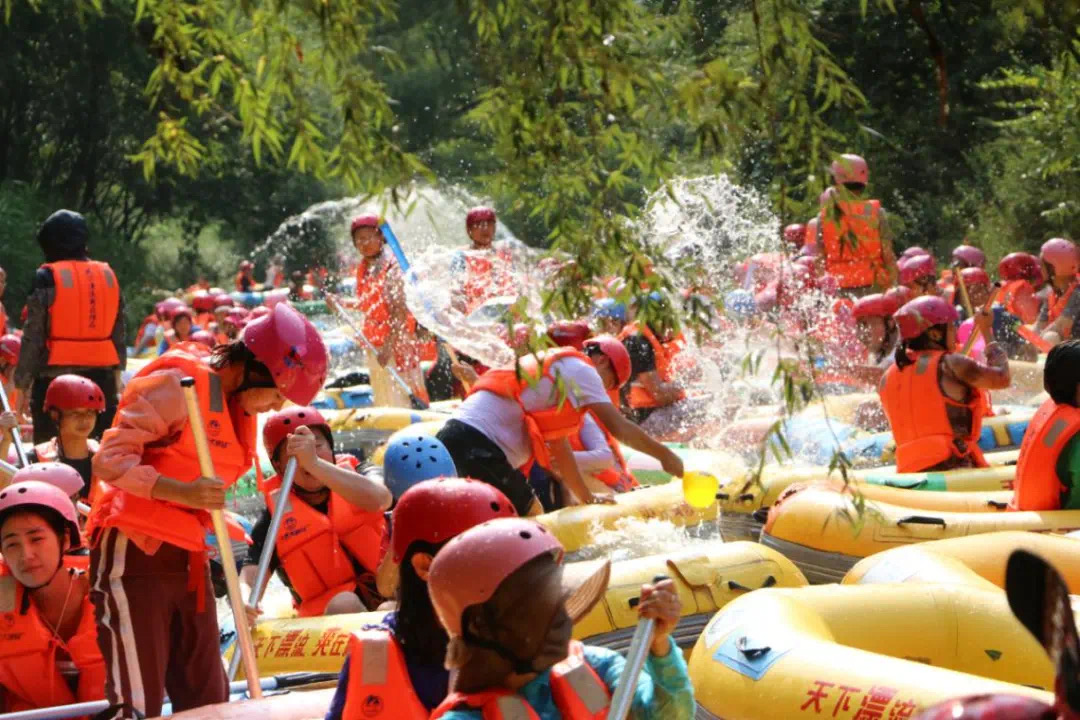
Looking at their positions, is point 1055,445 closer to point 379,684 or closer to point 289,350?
point 289,350

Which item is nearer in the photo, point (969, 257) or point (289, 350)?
point (289, 350)

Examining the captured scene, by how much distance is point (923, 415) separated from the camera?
8.61m

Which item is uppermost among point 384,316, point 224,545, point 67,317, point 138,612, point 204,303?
point 224,545

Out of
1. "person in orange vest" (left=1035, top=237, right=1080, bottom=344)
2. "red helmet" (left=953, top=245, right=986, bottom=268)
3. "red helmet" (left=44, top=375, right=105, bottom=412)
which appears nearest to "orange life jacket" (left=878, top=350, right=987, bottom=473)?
"person in orange vest" (left=1035, top=237, right=1080, bottom=344)

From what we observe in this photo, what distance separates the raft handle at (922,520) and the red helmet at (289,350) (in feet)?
11.7

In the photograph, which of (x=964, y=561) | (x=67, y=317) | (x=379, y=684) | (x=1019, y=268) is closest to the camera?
(x=379, y=684)

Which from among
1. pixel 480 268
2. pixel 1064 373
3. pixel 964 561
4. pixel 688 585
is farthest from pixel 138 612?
pixel 480 268

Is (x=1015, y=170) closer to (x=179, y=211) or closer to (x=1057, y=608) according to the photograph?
(x=1057, y=608)

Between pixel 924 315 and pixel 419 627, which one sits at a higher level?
pixel 419 627

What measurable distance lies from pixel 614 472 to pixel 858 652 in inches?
174

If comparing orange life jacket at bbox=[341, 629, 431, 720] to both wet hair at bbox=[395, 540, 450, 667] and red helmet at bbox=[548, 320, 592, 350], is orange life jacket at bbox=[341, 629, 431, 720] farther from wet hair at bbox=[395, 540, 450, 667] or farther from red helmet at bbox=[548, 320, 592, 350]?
red helmet at bbox=[548, 320, 592, 350]

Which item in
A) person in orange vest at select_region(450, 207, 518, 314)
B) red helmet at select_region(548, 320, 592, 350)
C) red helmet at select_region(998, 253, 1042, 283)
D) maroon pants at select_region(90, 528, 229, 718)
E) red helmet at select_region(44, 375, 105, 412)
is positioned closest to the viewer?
maroon pants at select_region(90, 528, 229, 718)

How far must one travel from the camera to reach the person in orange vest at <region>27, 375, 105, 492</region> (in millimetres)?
7777

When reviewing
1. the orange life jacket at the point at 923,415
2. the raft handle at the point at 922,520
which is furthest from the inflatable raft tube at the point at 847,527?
the orange life jacket at the point at 923,415
